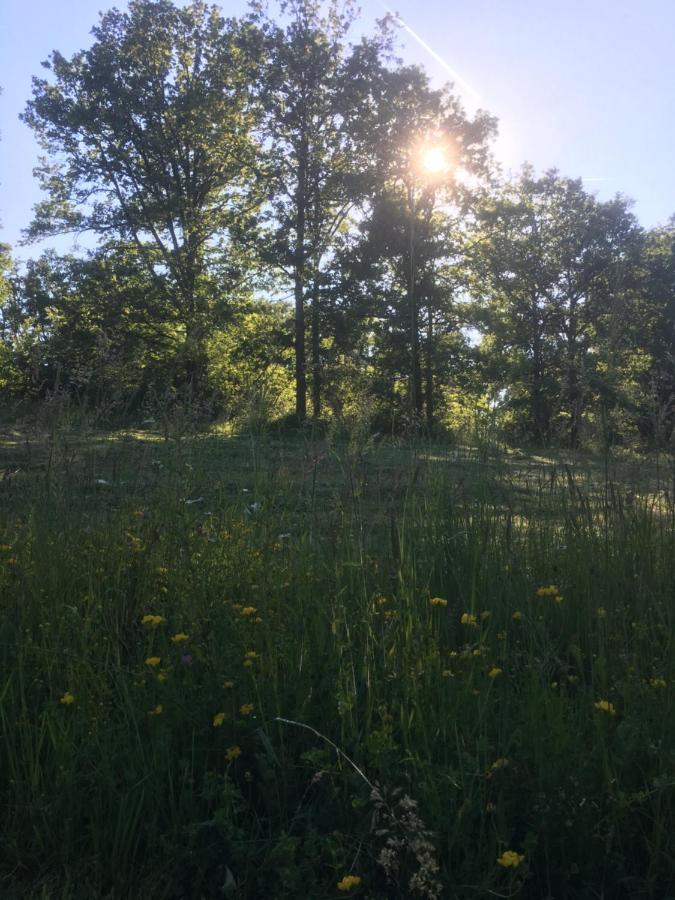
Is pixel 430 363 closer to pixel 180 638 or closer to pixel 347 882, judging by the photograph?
pixel 180 638

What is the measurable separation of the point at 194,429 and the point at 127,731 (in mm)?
2121

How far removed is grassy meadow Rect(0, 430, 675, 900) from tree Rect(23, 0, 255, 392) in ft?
74.8

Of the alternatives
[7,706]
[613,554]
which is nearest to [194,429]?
[7,706]

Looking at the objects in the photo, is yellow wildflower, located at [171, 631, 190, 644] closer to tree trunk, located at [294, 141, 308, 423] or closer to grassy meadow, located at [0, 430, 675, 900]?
grassy meadow, located at [0, 430, 675, 900]

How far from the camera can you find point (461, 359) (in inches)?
1163

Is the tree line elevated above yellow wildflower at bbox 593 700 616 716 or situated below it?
above

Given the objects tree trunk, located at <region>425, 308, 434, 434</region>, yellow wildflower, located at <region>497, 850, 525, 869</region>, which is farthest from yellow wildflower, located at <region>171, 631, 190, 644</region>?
tree trunk, located at <region>425, 308, 434, 434</region>

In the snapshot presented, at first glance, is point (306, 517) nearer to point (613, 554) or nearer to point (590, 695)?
point (613, 554)

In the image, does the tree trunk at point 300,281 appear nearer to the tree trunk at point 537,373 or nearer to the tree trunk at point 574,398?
the tree trunk at point 537,373

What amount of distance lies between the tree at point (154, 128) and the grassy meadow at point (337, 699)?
22.8 metres

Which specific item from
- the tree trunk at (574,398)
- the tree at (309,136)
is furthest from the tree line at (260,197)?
the tree trunk at (574,398)

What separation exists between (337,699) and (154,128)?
28.0m

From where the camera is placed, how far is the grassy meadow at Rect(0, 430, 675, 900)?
6.75 feet

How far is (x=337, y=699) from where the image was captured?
2.42m
